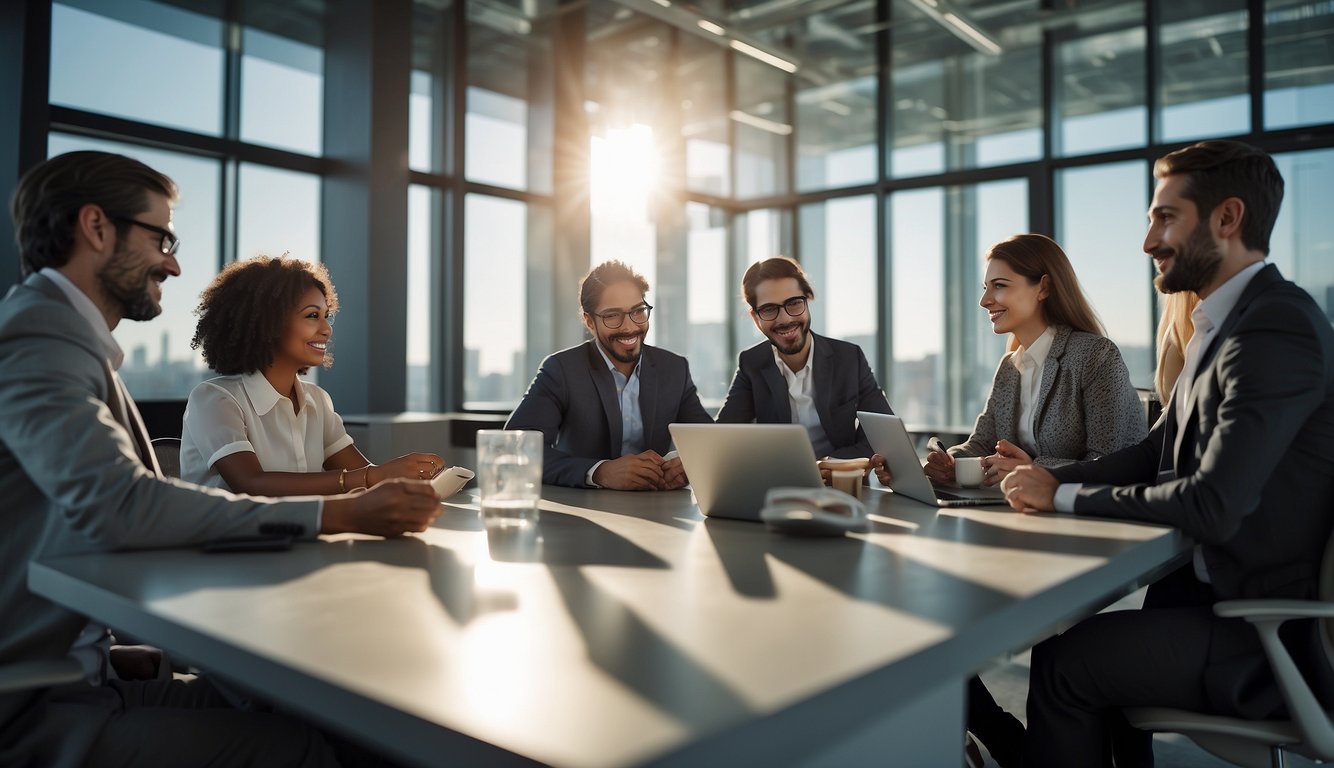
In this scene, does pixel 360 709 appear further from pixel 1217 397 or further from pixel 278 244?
pixel 278 244

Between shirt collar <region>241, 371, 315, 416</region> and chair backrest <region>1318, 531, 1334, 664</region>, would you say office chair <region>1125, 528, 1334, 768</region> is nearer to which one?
chair backrest <region>1318, 531, 1334, 664</region>

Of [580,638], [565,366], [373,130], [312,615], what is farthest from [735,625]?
[373,130]

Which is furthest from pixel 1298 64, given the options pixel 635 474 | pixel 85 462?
pixel 85 462

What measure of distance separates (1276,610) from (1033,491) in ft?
1.43

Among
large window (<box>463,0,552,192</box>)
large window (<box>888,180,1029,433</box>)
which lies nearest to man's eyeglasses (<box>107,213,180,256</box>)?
large window (<box>463,0,552,192</box>)

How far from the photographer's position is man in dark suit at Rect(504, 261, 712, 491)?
2.73 m

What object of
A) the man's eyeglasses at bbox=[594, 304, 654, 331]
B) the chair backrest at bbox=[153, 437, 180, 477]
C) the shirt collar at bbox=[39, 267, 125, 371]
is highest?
the man's eyeglasses at bbox=[594, 304, 654, 331]

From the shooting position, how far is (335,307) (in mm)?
2289

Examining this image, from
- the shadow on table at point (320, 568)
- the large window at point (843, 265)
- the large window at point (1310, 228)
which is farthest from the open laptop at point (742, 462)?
the large window at point (843, 265)

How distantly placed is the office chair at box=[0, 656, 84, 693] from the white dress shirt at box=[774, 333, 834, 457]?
2206mm

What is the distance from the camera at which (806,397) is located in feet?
9.93

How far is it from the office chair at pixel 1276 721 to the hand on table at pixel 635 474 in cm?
110

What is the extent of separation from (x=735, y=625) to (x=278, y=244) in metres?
5.34

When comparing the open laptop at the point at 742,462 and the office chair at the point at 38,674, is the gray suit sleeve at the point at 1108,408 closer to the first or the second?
the open laptop at the point at 742,462
